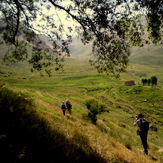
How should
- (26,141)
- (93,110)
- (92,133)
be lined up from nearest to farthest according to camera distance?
(26,141)
(92,133)
(93,110)

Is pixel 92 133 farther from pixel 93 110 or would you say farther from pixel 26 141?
pixel 93 110

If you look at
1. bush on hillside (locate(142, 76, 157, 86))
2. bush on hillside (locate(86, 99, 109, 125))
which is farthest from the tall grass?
bush on hillside (locate(142, 76, 157, 86))

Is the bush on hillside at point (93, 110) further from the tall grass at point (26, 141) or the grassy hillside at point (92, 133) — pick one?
the tall grass at point (26, 141)

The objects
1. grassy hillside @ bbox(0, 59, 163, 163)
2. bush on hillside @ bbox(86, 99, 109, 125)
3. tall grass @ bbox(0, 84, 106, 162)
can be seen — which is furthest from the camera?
bush on hillside @ bbox(86, 99, 109, 125)

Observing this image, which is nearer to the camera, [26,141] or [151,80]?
[26,141]

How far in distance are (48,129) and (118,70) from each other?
694cm

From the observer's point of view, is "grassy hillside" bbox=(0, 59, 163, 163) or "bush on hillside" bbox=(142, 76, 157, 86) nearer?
"grassy hillside" bbox=(0, 59, 163, 163)

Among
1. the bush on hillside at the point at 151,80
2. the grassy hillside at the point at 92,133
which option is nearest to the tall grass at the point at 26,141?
the grassy hillside at the point at 92,133

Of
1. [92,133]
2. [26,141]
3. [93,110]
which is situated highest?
[26,141]

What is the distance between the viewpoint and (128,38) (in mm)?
8250

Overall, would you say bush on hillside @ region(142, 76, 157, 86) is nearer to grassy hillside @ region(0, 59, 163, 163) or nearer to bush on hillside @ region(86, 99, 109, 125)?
grassy hillside @ region(0, 59, 163, 163)

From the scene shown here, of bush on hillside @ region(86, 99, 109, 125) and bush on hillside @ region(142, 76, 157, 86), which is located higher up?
bush on hillside @ region(86, 99, 109, 125)

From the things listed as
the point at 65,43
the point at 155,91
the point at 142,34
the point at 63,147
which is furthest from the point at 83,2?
the point at 155,91

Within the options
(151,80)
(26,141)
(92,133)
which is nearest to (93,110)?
(92,133)
